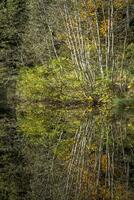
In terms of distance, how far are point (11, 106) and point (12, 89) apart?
3.44 metres

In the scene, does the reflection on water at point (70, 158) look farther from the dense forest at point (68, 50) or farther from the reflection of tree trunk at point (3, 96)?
the reflection of tree trunk at point (3, 96)

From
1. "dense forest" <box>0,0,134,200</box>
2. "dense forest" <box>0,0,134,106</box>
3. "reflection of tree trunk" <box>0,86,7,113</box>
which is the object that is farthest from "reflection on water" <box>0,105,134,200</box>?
"reflection of tree trunk" <box>0,86,7,113</box>

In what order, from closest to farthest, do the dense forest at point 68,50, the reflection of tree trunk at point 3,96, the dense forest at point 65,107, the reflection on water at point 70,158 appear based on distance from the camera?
the reflection on water at point 70,158 → the dense forest at point 65,107 → the dense forest at point 68,50 → the reflection of tree trunk at point 3,96

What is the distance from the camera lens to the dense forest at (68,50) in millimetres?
15844

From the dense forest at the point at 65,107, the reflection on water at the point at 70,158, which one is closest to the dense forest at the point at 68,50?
the dense forest at the point at 65,107

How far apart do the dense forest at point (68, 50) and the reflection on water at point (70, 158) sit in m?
1.40

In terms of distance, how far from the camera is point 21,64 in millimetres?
24891

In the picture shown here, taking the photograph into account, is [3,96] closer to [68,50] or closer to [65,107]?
[68,50]

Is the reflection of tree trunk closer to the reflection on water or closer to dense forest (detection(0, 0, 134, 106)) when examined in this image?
dense forest (detection(0, 0, 134, 106))

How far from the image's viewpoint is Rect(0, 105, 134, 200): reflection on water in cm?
791

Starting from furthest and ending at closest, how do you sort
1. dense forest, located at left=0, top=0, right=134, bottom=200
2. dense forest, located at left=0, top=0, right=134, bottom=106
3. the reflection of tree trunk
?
1. the reflection of tree trunk
2. dense forest, located at left=0, top=0, right=134, bottom=106
3. dense forest, located at left=0, top=0, right=134, bottom=200

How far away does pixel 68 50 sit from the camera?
69.3 feet

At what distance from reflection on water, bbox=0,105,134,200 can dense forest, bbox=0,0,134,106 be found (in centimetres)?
140

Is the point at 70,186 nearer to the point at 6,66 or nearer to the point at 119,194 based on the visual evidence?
the point at 119,194
